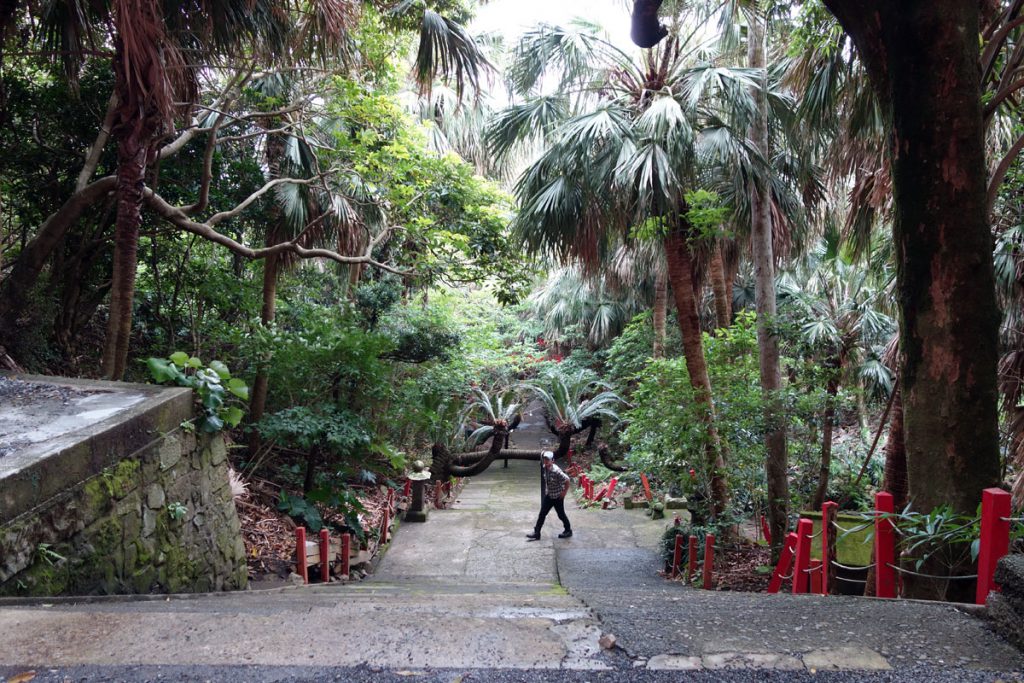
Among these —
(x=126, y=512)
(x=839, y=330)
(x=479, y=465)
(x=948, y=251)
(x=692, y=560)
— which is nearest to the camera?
(x=948, y=251)

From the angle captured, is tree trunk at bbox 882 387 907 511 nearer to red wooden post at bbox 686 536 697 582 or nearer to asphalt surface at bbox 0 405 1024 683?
red wooden post at bbox 686 536 697 582

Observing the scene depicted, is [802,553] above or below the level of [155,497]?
below

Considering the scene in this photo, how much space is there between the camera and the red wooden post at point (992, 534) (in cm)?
303

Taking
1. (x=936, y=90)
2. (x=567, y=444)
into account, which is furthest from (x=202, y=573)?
(x=567, y=444)

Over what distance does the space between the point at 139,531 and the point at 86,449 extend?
816 mm

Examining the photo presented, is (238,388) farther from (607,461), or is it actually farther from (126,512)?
(607,461)

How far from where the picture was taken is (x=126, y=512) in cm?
418

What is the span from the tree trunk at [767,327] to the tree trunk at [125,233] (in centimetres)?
652

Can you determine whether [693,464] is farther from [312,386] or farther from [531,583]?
[312,386]

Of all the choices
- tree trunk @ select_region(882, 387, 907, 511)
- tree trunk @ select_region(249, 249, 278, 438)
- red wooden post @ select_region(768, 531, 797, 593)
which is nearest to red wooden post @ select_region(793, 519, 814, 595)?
red wooden post @ select_region(768, 531, 797, 593)

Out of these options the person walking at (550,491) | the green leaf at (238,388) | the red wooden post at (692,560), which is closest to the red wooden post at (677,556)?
the red wooden post at (692,560)

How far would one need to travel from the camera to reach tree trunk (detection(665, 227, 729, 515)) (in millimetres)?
8516

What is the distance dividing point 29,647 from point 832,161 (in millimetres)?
8692

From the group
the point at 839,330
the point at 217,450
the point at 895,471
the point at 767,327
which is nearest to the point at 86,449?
the point at 217,450
